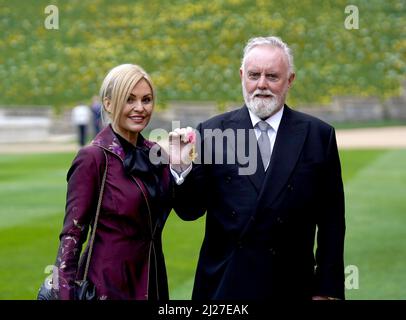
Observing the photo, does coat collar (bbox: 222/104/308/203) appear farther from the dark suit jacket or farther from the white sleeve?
the white sleeve

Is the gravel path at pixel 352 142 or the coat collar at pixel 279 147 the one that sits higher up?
the gravel path at pixel 352 142

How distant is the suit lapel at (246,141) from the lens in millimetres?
3975

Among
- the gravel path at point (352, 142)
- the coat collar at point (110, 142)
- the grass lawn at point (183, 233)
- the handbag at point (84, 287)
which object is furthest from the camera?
the gravel path at point (352, 142)

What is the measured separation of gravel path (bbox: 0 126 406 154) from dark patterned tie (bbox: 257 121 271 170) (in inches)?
924

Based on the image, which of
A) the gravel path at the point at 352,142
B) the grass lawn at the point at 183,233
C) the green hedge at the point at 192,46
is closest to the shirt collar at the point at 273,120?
the grass lawn at the point at 183,233

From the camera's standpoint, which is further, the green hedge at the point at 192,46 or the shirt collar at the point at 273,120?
the green hedge at the point at 192,46

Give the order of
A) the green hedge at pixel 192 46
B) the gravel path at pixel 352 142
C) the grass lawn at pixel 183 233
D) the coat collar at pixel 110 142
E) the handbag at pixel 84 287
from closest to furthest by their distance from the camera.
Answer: the handbag at pixel 84 287, the coat collar at pixel 110 142, the grass lawn at pixel 183 233, the gravel path at pixel 352 142, the green hedge at pixel 192 46

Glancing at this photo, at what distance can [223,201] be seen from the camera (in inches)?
157

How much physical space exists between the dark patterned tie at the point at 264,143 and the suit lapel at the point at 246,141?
0.02 meters

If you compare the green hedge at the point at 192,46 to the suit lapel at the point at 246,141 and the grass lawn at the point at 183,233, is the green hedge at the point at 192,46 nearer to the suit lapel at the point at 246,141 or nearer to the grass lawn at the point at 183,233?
the grass lawn at the point at 183,233

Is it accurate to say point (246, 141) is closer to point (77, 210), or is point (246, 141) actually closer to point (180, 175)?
point (180, 175)

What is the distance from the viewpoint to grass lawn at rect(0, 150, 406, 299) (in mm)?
8508
